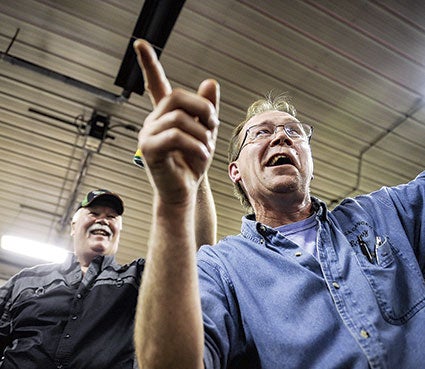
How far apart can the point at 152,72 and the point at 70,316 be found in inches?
64.9

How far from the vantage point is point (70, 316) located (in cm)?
194

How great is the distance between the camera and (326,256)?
1.15 metres

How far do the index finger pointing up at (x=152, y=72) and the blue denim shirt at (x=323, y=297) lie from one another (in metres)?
0.57

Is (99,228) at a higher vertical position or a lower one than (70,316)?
higher

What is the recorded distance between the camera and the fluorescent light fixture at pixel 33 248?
612 centimetres

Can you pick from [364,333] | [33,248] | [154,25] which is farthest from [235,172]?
[33,248]

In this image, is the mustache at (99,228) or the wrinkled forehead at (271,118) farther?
the mustache at (99,228)

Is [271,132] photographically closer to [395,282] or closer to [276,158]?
[276,158]

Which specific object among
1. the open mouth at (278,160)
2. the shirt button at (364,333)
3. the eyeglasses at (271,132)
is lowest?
the shirt button at (364,333)

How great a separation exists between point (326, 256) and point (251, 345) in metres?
0.36

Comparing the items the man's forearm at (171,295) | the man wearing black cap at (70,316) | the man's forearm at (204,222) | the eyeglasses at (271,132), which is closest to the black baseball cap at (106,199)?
the man wearing black cap at (70,316)

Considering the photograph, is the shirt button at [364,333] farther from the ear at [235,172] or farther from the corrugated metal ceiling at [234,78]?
the corrugated metal ceiling at [234,78]

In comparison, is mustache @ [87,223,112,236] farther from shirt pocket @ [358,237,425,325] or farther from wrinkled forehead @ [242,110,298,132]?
shirt pocket @ [358,237,425,325]

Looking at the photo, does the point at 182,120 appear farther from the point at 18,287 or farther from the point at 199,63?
the point at 199,63
